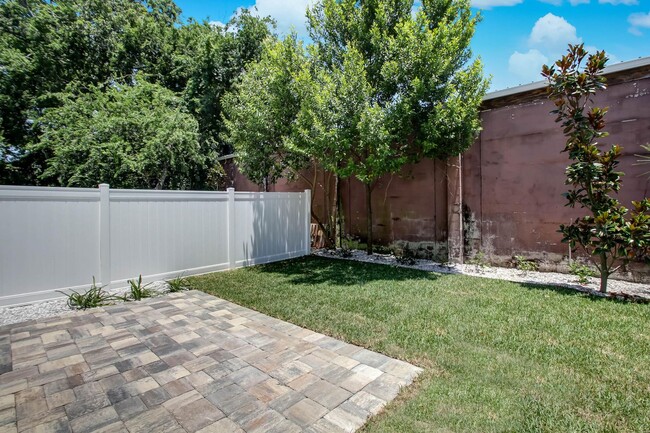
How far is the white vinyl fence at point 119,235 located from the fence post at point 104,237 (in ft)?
0.04

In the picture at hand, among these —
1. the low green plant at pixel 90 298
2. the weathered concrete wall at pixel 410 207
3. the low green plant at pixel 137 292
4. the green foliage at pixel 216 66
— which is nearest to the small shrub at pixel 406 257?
the weathered concrete wall at pixel 410 207

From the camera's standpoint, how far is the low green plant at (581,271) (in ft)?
18.6

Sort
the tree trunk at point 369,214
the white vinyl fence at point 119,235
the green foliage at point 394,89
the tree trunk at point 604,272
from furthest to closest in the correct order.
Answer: the tree trunk at point 369,214
the green foliage at point 394,89
the tree trunk at point 604,272
the white vinyl fence at point 119,235

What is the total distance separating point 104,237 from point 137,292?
40.8 inches

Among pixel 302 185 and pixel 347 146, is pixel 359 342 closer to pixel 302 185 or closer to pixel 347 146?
pixel 347 146

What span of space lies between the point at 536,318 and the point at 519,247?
3.11m

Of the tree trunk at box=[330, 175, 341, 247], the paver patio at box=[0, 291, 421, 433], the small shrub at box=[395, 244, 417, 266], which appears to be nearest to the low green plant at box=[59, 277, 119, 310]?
the paver patio at box=[0, 291, 421, 433]

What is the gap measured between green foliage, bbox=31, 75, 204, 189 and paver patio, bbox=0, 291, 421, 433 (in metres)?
6.69

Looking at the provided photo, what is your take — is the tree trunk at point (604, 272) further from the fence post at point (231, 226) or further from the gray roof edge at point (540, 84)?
the fence post at point (231, 226)

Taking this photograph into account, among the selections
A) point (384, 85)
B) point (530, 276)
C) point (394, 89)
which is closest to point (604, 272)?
point (530, 276)

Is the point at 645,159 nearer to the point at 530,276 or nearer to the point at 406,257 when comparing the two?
the point at 530,276

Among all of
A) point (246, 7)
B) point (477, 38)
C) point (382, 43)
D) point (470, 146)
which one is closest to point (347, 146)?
point (382, 43)

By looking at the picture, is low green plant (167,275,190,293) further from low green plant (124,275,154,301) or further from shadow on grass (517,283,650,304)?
shadow on grass (517,283,650,304)

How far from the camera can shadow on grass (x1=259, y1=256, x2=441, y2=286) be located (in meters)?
5.95
